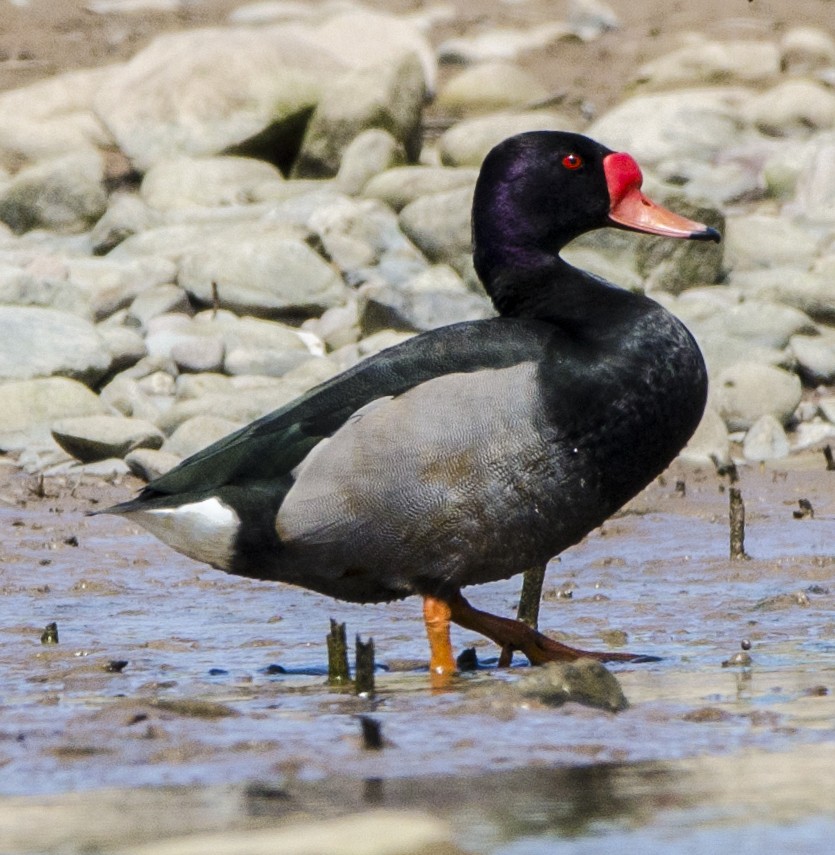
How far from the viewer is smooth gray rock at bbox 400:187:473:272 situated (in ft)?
42.5

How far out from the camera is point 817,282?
12.3 meters

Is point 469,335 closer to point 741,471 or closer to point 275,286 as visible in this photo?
point 741,471

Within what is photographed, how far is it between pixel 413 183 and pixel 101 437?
5425 mm

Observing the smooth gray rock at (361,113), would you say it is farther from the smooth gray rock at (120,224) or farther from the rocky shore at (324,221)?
the smooth gray rock at (120,224)

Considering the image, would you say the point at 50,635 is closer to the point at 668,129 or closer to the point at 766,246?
the point at 766,246

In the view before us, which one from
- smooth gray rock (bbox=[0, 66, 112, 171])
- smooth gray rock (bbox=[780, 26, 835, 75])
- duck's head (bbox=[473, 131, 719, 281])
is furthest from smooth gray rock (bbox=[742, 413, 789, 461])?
smooth gray rock (bbox=[780, 26, 835, 75])

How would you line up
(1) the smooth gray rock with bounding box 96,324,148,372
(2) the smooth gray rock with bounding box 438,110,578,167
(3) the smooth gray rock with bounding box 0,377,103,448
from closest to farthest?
1. (3) the smooth gray rock with bounding box 0,377,103,448
2. (1) the smooth gray rock with bounding box 96,324,148,372
3. (2) the smooth gray rock with bounding box 438,110,578,167

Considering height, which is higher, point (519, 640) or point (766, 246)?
point (766, 246)

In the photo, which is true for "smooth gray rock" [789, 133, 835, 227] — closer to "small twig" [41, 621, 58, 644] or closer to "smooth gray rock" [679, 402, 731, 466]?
"smooth gray rock" [679, 402, 731, 466]

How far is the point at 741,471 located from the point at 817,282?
3.08 metres

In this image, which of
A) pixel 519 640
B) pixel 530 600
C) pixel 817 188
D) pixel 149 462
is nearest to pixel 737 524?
pixel 530 600

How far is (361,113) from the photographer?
16.1 metres

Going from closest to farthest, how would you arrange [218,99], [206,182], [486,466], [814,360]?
1. [486,466]
2. [814,360]
3. [206,182]
4. [218,99]

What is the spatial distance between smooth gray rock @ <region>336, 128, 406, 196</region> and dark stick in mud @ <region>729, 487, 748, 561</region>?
8582 mm
